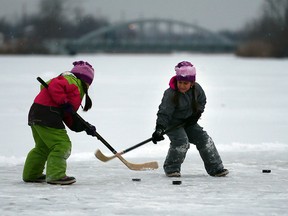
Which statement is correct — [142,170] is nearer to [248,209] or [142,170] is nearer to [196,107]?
[196,107]

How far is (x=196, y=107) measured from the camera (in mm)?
5883

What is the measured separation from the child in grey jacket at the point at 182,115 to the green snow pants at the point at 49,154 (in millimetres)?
787

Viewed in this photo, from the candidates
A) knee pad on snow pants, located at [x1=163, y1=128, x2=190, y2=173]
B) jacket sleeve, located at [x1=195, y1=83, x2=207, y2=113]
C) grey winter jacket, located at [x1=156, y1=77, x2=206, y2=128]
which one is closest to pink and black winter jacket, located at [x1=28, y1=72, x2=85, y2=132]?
grey winter jacket, located at [x1=156, y1=77, x2=206, y2=128]

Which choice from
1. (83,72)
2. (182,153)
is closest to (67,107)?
(83,72)

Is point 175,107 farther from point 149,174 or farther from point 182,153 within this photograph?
point 149,174

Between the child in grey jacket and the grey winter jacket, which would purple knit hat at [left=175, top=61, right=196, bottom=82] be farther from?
the grey winter jacket

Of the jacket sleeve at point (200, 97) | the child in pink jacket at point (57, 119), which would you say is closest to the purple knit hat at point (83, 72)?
the child in pink jacket at point (57, 119)

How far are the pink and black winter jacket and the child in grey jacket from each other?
0.73m

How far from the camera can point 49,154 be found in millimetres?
5426

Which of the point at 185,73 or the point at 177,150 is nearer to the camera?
the point at 185,73

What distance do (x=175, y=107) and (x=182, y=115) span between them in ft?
0.34

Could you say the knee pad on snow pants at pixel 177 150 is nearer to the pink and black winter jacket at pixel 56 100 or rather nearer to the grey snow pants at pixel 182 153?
the grey snow pants at pixel 182 153

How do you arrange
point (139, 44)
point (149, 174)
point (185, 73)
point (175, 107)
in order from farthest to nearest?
1. point (139, 44)
2. point (149, 174)
3. point (175, 107)
4. point (185, 73)

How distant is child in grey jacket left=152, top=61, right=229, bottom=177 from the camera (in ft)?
19.0
